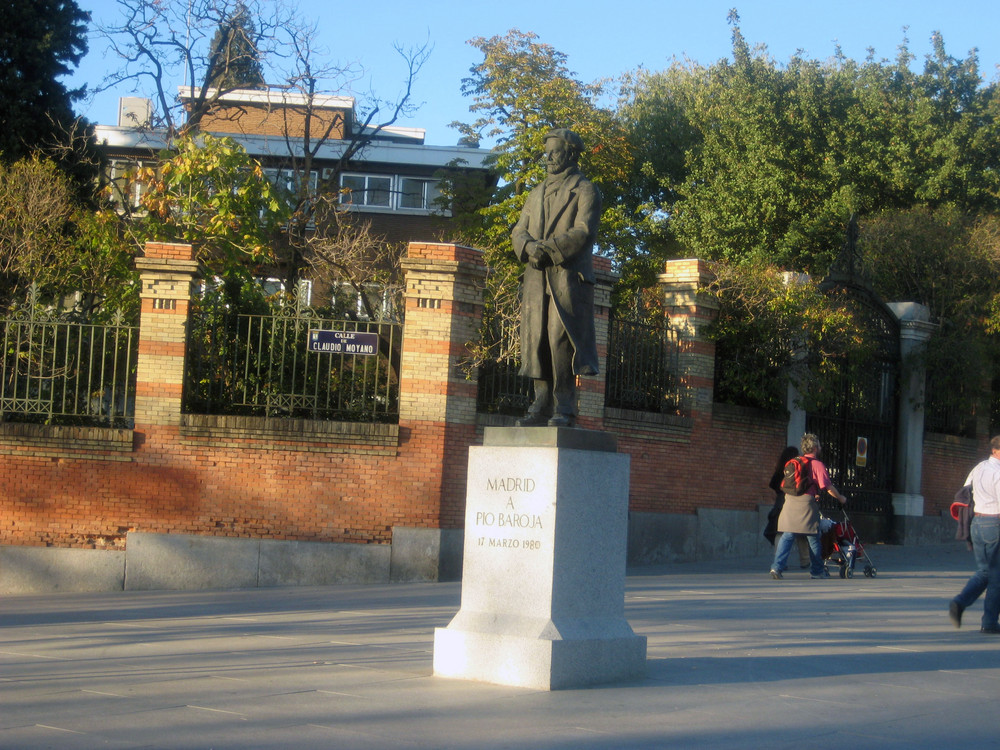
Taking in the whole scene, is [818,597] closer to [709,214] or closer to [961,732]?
[961,732]

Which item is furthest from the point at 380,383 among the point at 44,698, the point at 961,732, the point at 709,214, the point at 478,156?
the point at 478,156

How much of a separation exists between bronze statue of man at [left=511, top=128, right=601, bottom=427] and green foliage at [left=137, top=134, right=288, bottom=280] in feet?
31.6

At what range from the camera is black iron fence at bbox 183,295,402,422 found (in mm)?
14555

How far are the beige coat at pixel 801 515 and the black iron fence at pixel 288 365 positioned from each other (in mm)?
5424

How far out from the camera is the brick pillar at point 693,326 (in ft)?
57.4

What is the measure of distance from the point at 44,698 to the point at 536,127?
1008 inches

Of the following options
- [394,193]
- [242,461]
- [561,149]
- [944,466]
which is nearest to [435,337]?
[242,461]

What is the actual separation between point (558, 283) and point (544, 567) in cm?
215

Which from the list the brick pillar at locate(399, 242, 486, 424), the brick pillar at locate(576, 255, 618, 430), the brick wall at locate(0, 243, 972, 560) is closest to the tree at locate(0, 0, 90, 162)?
the brick wall at locate(0, 243, 972, 560)

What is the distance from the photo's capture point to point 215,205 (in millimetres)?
17484

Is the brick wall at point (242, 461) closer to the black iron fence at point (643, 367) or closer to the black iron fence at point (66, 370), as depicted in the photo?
the black iron fence at point (66, 370)

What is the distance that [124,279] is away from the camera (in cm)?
1744

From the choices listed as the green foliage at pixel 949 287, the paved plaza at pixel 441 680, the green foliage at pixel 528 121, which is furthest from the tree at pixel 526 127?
the paved plaza at pixel 441 680

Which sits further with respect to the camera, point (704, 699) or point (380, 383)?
point (380, 383)
